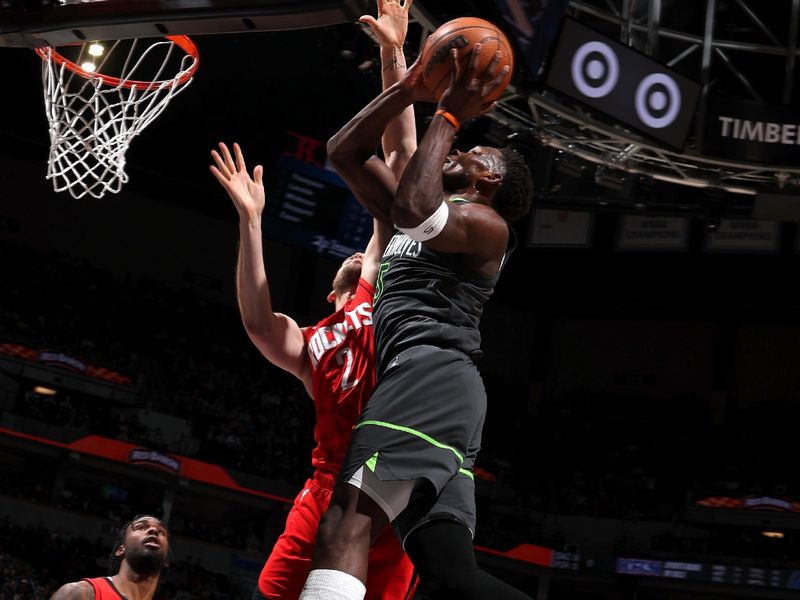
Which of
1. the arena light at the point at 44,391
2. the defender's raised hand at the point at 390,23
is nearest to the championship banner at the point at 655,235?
the arena light at the point at 44,391

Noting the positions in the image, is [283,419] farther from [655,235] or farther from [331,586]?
[331,586]

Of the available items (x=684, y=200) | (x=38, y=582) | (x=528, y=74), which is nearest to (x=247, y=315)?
(x=528, y=74)

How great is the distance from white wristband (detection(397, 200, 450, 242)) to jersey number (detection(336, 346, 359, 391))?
73 centimetres

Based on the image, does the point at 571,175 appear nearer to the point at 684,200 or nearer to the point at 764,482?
the point at 684,200

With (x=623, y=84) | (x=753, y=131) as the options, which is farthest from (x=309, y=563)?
(x=753, y=131)

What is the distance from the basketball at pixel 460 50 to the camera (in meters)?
2.84

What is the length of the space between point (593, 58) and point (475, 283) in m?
5.29

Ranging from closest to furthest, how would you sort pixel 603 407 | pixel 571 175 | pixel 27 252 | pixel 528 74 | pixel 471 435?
pixel 471 435, pixel 528 74, pixel 571 175, pixel 27 252, pixel 603 407

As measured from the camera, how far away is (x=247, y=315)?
11.0ft

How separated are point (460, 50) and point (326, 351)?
1.06 meters

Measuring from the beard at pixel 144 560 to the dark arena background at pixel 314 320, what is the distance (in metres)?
6.93

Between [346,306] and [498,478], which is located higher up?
[498,478]

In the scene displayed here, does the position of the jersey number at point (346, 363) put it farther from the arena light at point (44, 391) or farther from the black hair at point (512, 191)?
the arena light at point (44, 391)

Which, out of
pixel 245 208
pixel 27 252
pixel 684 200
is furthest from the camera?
pixel 27 252
